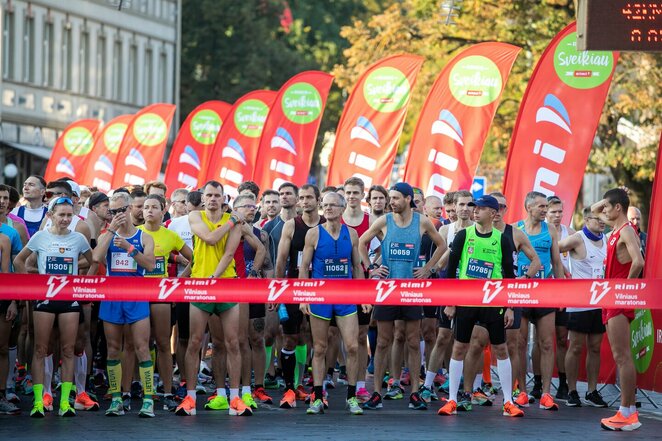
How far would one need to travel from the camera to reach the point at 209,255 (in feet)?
50.7

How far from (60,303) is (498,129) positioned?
88.7 feet

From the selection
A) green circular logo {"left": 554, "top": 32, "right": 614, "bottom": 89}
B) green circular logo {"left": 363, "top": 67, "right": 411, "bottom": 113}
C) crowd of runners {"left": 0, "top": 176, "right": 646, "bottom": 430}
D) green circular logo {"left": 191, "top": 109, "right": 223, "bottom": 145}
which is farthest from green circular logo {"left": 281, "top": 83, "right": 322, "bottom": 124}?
crowd of runners {"left": 0, "top": 176, "right": 646, "bottom": 430}

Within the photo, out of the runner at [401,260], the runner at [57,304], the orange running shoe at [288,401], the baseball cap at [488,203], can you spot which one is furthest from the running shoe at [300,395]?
the baseball cap at [488,203]

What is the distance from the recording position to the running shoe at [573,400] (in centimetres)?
1686

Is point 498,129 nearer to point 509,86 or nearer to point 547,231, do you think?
point 509,86

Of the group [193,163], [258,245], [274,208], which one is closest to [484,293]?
[258,245]

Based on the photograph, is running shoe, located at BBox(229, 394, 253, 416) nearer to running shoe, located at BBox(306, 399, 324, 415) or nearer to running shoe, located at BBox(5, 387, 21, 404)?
running shoe, located at BBox(306, 399, 324, 415)

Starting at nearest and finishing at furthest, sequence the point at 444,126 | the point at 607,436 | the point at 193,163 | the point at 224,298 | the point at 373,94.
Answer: the point at 607,436 → the point at 224,298 → the point at 444,126 → the point at 373,94 → the point at 193,163

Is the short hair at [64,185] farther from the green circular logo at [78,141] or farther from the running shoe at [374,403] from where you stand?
the green circular logo at [78,141]

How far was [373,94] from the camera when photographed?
24516 mm

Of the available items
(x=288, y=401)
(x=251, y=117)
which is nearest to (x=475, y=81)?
(x=288, y=401)

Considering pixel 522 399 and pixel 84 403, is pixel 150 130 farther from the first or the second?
pixel 84 403

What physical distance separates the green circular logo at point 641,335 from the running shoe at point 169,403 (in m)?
4.48

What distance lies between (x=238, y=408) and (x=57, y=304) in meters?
1.92
